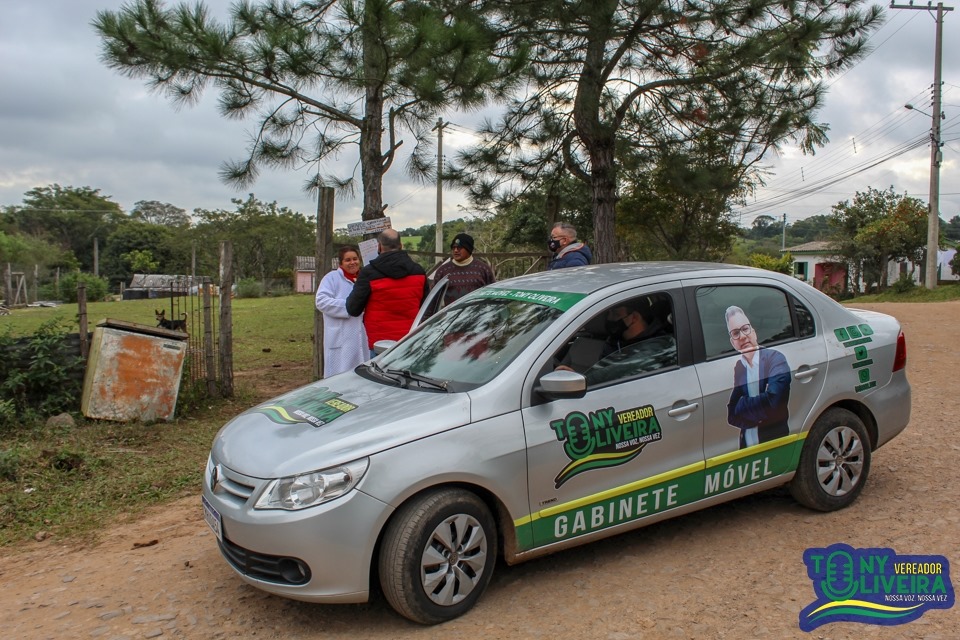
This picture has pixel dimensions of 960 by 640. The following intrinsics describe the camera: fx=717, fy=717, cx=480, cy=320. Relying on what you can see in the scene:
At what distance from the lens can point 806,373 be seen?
4250 mm

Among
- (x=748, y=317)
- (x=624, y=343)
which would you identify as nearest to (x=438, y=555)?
(x=624, y=343)

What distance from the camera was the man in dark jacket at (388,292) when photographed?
20.4 ft

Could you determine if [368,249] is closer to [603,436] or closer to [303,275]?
[603,436]

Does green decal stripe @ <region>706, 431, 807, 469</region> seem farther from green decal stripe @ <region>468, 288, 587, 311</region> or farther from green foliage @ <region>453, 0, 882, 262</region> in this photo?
green foliage @ <region>453, 0, 882, 262</region>

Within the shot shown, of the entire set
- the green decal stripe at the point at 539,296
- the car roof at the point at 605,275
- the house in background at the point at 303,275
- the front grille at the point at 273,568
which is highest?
the house in background at the point at 303,275

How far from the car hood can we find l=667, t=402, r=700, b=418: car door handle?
114cm

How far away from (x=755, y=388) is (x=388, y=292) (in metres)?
3.28

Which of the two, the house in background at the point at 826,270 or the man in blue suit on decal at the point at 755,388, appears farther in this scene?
the house in background at the point at 826,270

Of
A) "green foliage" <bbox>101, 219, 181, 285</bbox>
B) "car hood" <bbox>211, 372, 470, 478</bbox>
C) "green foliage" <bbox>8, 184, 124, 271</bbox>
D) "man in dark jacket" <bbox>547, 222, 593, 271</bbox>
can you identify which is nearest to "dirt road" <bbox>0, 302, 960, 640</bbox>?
"car hood" <bbox>211, 372, 470, 478</bbox>

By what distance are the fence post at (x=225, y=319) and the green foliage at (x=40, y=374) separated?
1463mm

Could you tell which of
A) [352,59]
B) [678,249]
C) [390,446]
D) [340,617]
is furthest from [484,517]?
[678,249]

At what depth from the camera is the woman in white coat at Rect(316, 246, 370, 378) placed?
6688 millimetres

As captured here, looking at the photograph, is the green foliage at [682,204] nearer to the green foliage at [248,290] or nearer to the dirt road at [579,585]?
the dirt road at [579,585]

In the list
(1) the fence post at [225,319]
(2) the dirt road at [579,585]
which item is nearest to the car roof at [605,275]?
(2) the dirt road at [579,585]
